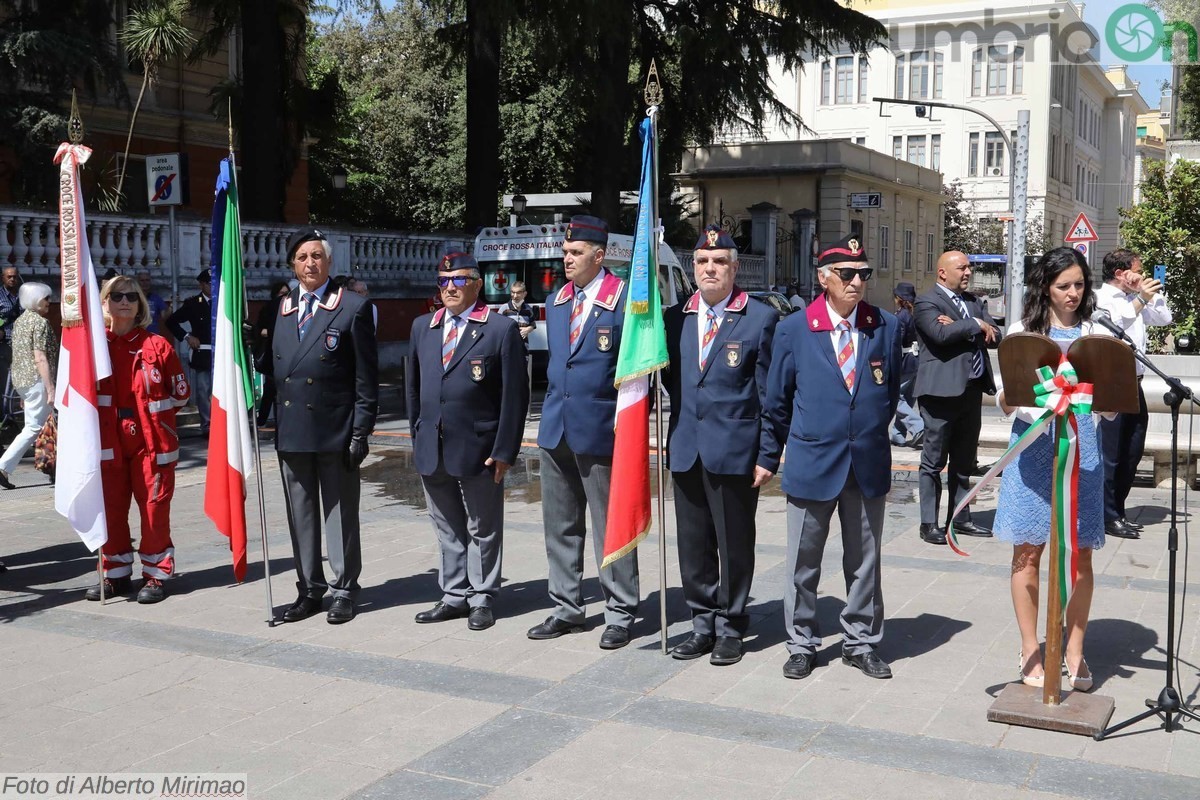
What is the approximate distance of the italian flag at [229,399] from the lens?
6789 millimetres

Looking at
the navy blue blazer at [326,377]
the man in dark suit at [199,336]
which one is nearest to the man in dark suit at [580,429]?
the navy blue blazer at [326,377]

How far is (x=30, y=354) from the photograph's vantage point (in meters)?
8.81

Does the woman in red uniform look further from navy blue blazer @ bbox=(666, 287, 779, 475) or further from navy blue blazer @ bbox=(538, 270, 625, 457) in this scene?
navy blue blazer @ bbox=(666, 287, 779, 475)

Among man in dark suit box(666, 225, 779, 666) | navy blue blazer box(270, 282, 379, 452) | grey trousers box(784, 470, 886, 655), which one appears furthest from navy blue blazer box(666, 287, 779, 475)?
navy blue blazer box(270, 282, 379, 452)

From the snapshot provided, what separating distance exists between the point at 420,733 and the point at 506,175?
33.2 meters

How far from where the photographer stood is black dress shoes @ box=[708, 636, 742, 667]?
581cm

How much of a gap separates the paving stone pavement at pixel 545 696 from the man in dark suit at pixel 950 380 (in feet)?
2.73

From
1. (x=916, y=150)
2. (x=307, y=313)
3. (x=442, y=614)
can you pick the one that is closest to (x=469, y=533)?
(x=442, y=614)

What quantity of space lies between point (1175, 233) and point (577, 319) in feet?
43.5

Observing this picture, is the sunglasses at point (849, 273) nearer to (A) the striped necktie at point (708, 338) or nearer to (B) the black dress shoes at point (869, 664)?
(A) the striped necktie at point (708, 338)

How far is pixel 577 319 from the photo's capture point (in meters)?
6.23

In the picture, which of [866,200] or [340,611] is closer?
[340,611]

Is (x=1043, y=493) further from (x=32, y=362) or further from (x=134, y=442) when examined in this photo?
(x=32, y=362)

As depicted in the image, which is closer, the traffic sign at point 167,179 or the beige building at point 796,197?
the traffic sign at point 167,179
